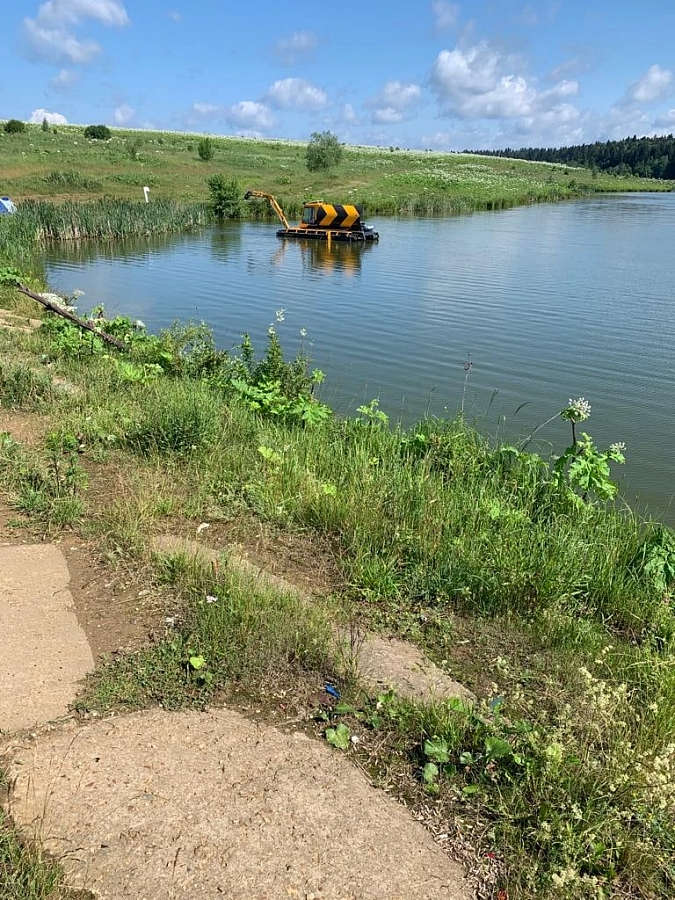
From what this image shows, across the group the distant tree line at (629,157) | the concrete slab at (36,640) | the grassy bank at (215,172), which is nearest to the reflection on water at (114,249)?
the grassy bank at (215,172)

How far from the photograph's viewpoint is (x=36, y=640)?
11.0 feet

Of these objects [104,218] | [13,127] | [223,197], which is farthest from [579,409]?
[13,127]

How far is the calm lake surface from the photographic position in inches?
411

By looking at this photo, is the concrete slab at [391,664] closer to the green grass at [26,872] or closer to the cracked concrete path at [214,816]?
the cracked concrete path at [214,816]

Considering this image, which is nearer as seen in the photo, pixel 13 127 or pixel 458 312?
pixel 458 312

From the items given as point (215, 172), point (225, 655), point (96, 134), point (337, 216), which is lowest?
point (225, 655)

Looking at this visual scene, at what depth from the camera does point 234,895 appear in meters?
2.21

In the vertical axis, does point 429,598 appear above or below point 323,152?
below

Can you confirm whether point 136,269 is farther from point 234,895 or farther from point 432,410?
point 234,895

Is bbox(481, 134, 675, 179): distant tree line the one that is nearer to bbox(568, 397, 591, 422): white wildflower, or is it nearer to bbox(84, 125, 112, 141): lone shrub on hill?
bbox(84, 125, 112, 141): lone shrub on hill

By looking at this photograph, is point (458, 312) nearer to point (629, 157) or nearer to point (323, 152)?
point (323, 152)

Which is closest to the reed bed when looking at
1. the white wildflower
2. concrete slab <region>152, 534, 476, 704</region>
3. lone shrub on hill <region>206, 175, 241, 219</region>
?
lone shrub on hill <region>206, 175, 241, 219</region>

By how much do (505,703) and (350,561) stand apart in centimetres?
147

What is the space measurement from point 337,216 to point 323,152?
1257 inches
